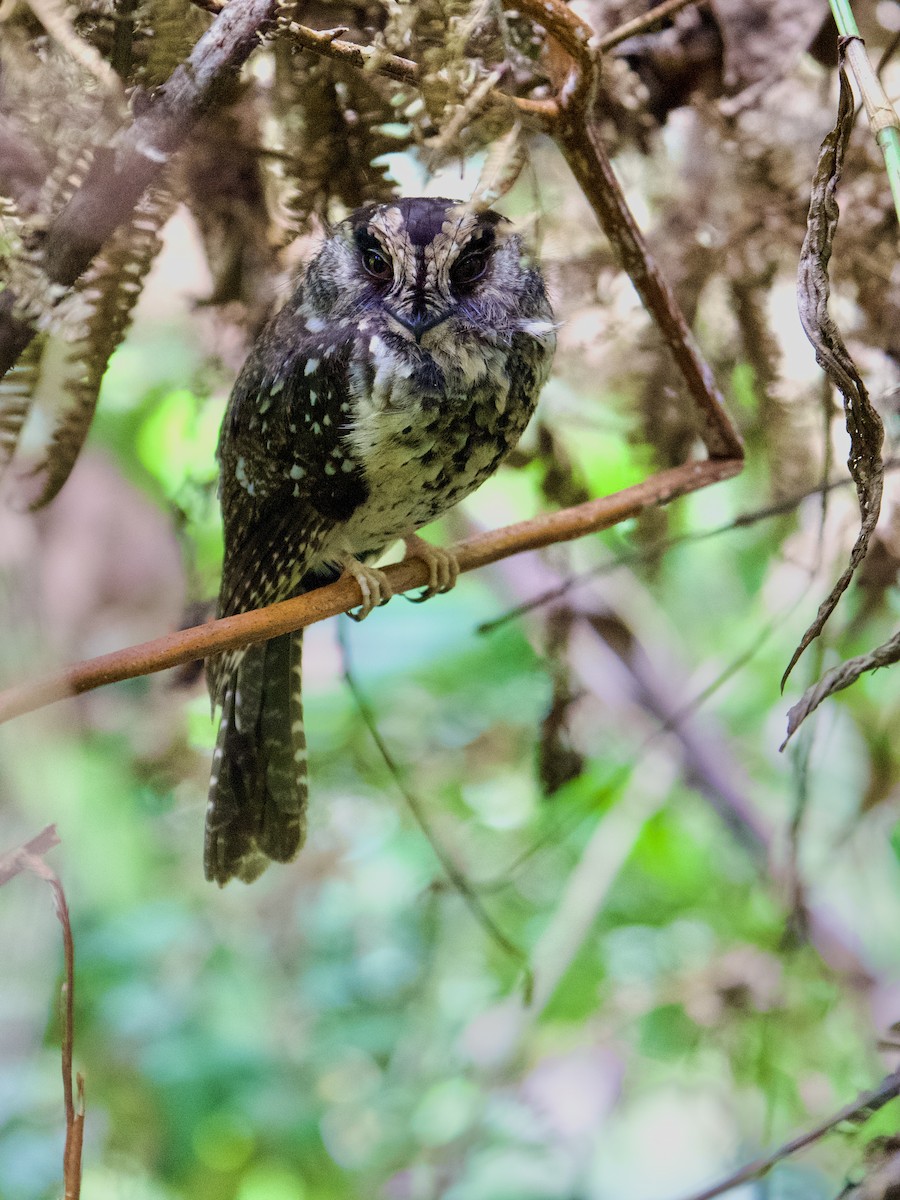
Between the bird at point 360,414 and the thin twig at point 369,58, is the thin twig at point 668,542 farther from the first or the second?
the thin twig at point 369,58

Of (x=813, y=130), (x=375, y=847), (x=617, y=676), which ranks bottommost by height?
(x=375, y=847)

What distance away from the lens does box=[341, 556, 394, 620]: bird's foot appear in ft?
3.52

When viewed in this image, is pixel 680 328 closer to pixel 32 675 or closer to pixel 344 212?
pixel 344 212

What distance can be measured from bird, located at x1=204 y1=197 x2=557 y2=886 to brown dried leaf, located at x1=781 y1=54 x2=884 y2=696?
13.0 inches

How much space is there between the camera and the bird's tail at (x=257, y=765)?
1.15 m

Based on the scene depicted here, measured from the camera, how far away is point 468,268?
3.19ft

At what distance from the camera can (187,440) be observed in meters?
1.42

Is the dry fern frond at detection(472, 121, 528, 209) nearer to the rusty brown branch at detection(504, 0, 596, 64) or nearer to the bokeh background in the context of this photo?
the rusty brown branch at detection(504, 0, 596, 64)

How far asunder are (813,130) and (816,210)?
28.5 inches

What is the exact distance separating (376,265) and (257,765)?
0.58 m

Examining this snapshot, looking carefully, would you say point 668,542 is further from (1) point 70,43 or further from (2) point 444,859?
(1) point 70,43

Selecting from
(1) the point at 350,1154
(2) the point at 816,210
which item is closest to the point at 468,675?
(1) the point at 350,1154

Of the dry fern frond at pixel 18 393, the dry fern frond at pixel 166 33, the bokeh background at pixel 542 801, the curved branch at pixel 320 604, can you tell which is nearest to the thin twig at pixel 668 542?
the bokeh background at pixel 542 801

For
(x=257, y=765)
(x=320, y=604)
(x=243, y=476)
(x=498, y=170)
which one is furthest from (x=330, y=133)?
(x=257, y=765)
